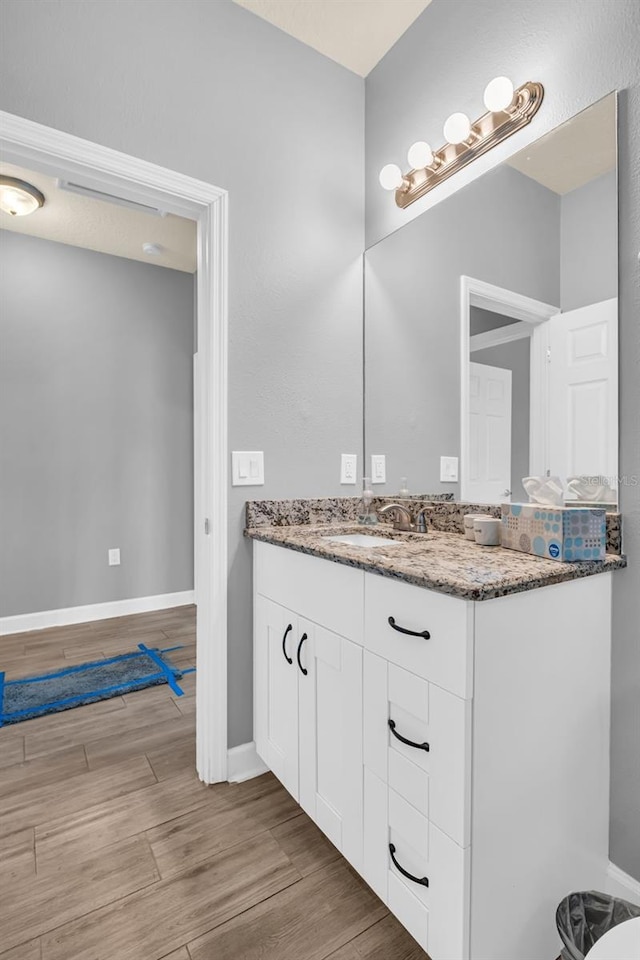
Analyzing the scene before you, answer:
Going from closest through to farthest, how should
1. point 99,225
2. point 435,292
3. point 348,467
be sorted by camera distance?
point 435,292
point 348,467
point 99,225

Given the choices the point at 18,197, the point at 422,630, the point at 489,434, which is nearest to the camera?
the point at 422,630

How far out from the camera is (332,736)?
4.31ft

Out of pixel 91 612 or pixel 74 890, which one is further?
pixel 91 612

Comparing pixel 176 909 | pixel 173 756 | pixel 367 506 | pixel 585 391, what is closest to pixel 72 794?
pixel 173 756

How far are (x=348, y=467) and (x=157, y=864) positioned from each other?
1.45 m

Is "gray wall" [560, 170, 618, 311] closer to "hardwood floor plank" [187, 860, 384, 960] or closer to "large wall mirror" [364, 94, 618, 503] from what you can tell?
"large wall mirror" [364, 94, 618, 503]

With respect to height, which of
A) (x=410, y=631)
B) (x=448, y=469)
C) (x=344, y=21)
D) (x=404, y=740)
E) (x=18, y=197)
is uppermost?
(x=344, y=21)

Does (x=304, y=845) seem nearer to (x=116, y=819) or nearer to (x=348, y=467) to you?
(x=116, y=819)

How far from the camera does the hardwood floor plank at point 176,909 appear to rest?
1.13 meters

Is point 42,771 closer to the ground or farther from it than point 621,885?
closer to the ground

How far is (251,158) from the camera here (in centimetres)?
181

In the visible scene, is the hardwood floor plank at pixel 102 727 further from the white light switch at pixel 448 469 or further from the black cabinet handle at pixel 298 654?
the white light switch at pixel 448 469

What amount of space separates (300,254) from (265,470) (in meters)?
0.87

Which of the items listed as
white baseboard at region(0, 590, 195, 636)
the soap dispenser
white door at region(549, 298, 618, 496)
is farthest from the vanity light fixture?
white baseboard at region(0, 590, 195, 636)
